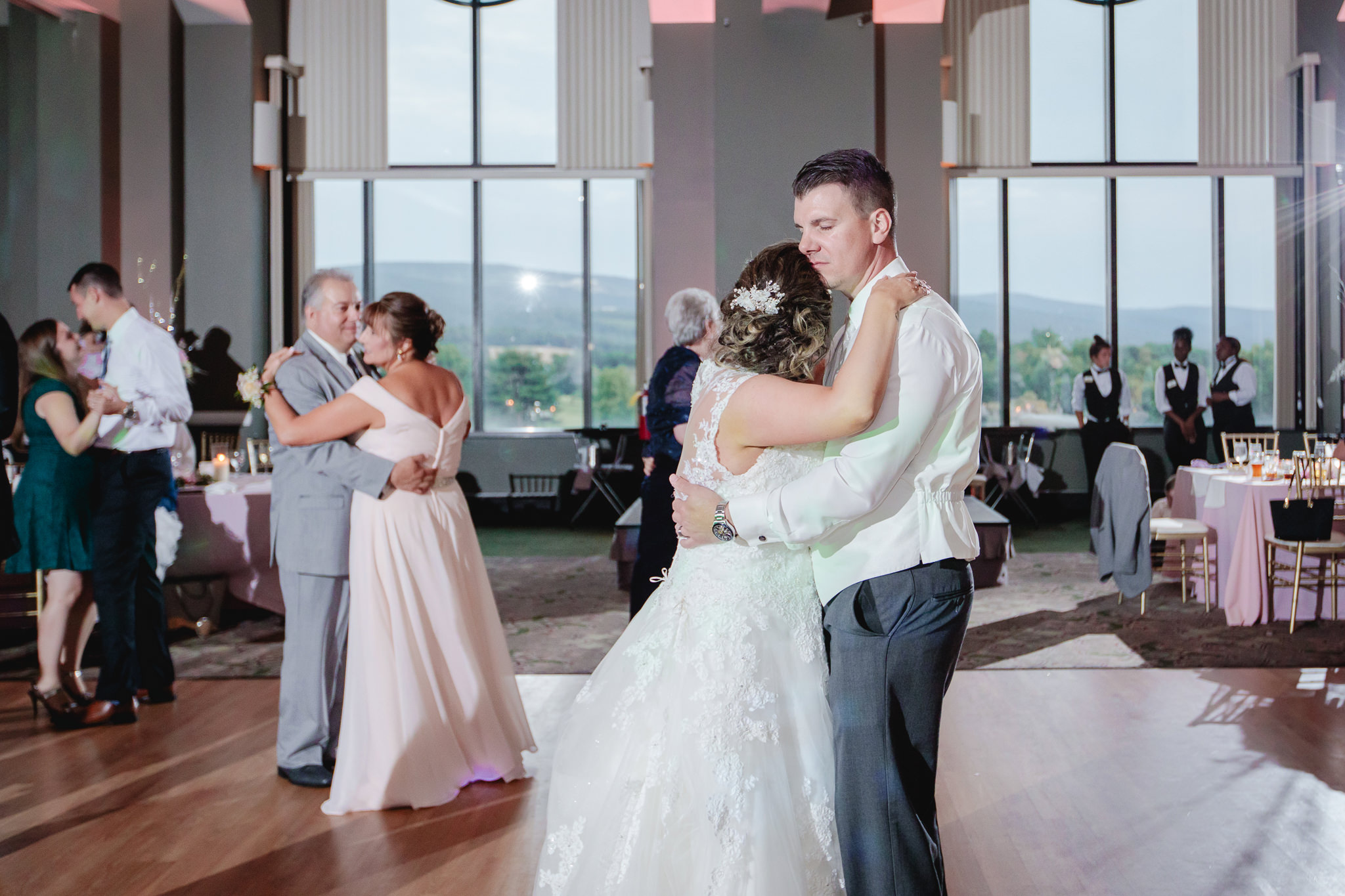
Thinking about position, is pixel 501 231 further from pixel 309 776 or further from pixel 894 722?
pixel 894 722

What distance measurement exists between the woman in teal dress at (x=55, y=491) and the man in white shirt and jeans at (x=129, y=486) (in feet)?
0.23

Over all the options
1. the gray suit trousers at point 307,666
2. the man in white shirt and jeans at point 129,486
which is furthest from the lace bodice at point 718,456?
the man in white shirt and jeans at point 129,486

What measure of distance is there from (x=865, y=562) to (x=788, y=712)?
0.35 m

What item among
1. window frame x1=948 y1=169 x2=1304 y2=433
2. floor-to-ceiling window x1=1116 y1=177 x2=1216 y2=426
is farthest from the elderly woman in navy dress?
floor-to-ceiling window x1=1116 y1=177 x2=1216 y2=426

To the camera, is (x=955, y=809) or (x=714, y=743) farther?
(x=955, y=809)

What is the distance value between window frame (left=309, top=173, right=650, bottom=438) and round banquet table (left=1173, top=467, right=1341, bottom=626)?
636 cm

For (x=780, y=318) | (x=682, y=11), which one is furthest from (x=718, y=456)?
(x=682, y=11)

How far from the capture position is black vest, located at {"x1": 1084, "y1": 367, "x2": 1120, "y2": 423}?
367 inches

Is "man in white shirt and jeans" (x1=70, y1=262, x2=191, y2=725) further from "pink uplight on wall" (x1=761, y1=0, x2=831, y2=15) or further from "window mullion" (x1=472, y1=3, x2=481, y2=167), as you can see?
"window mullion" (x1=472, y1=3, x2=481, y2=167)

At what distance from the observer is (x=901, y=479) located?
1771 millimetres

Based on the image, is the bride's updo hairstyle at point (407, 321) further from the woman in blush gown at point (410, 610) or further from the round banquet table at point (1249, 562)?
the round banquet table at point (1249, 562)

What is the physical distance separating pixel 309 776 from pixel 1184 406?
27.9ft

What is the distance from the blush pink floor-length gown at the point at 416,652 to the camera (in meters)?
3.18

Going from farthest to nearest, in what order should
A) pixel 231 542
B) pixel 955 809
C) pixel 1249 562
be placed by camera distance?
pixel 1249 562, pixel 231 542, pixel 955 809
